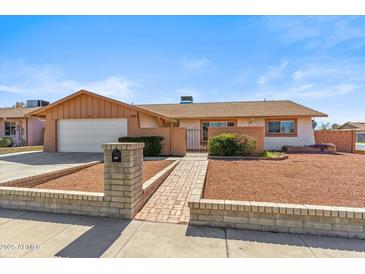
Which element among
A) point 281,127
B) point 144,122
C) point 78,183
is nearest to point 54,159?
point 144,122

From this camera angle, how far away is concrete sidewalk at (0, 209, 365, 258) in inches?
101

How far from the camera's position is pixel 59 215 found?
3.72 m

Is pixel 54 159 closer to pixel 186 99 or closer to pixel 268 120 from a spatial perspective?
pixel 268 120

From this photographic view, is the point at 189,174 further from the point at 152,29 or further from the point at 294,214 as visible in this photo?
the point at 152,29

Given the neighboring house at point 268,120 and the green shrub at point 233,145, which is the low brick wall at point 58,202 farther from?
the neighboring house at point 268,120

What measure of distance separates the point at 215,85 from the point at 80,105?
9.87 meters

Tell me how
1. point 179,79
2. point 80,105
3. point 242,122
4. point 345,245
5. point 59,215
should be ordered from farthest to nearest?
point 242,122 < point 179,79 < point 80,105 < point 59,215 < point 345,245

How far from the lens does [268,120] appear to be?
598 inches

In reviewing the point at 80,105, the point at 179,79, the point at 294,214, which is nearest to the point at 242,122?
the point at 179,79

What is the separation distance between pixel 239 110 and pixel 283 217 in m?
14.0

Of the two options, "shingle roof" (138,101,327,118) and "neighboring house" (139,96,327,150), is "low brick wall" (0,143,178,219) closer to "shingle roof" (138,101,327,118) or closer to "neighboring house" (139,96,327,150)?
"neighboring house" (139,96,327,150)

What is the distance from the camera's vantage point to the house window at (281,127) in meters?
14.9

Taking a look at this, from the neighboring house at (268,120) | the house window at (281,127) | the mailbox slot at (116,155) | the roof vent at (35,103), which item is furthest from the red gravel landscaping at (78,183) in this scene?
the roof vent at (35,103)

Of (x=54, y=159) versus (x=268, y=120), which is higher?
(x=268, y=120)
